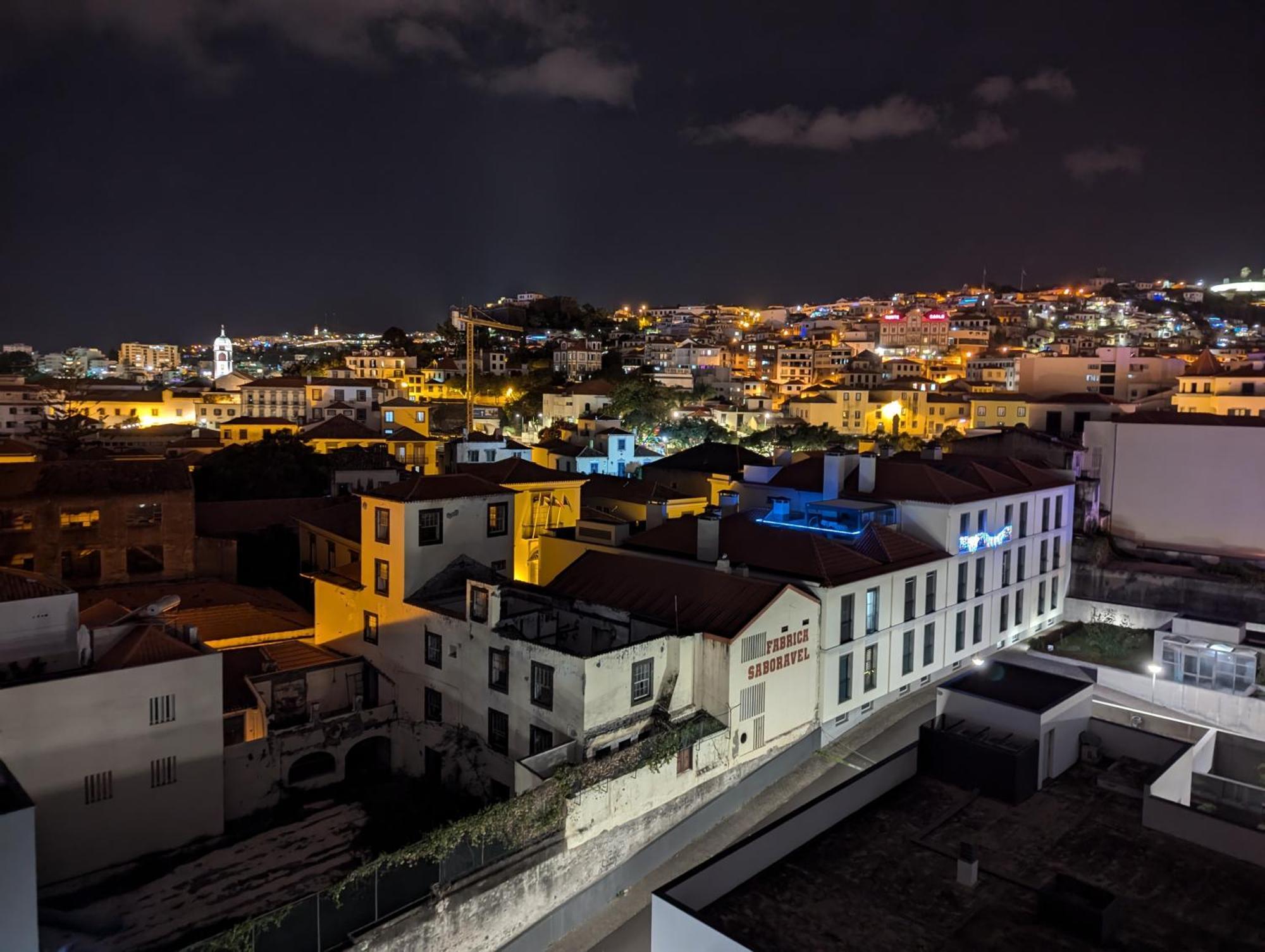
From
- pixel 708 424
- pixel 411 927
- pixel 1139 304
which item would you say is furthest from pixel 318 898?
pixel 1139 304

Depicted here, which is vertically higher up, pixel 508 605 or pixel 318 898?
pixel 508 605

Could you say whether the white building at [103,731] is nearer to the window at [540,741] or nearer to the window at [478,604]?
the window at [478,604]

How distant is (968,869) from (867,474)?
19.9 metres

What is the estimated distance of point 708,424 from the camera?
7075 centimetres

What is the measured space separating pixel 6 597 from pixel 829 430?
5993 cm

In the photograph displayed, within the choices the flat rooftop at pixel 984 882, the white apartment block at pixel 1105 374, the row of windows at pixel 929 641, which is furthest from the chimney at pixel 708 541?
the white apartment block at pixel 1105 374

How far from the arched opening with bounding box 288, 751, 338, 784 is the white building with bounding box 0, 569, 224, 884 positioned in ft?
8.31

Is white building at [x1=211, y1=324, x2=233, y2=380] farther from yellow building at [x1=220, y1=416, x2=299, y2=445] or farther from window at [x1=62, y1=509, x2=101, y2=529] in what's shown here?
window at [x1=62, y1=509, x2=101, y2=529]

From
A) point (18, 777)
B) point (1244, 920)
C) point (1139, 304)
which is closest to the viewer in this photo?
point (1244, 920)

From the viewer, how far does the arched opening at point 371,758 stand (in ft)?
78.6

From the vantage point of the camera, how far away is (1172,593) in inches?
1358

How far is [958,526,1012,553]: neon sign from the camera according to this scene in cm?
2858

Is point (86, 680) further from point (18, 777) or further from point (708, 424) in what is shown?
point (708, 424)

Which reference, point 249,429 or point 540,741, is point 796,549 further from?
point 249,429
